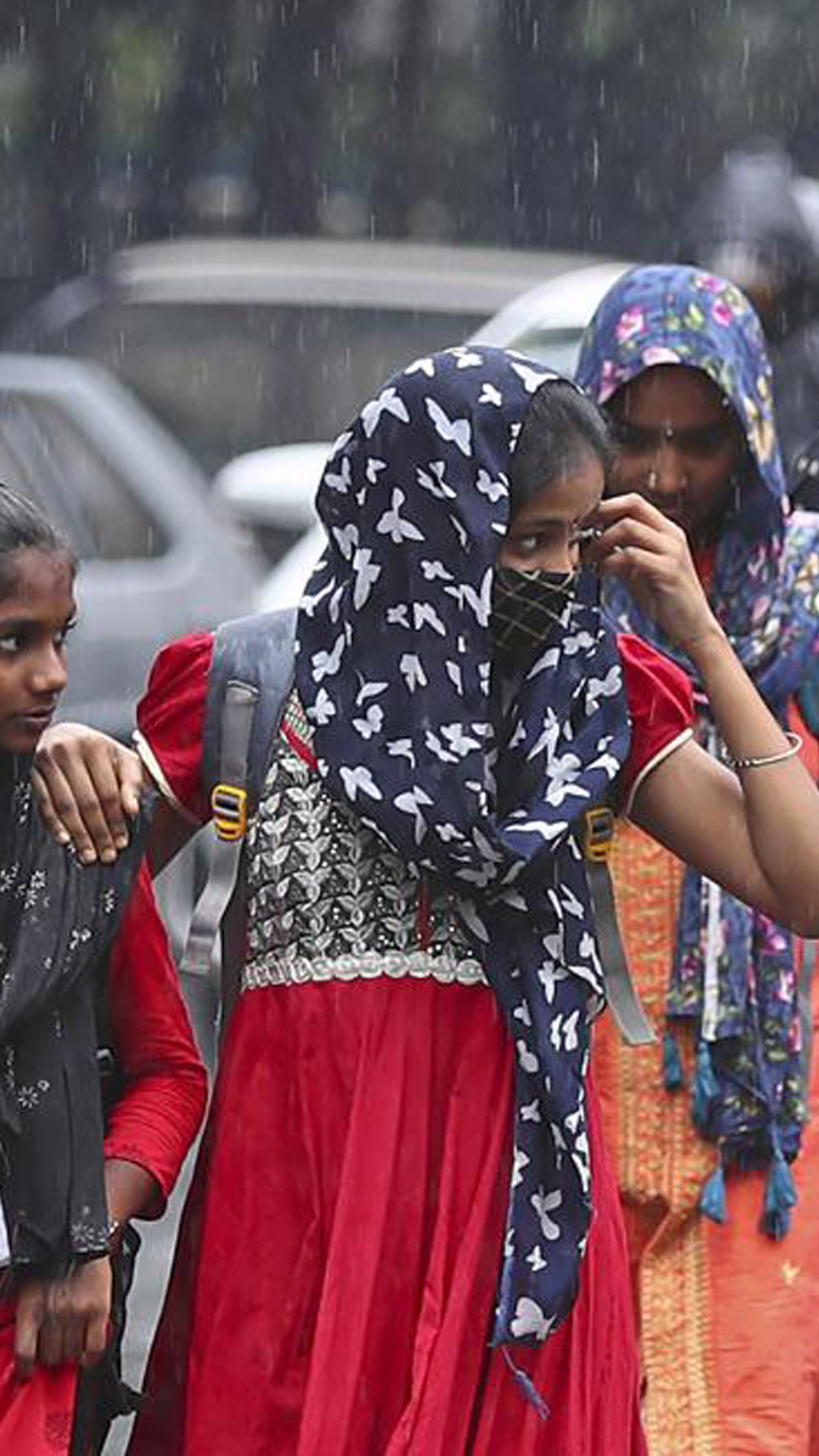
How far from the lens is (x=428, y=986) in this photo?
4027 millimetres

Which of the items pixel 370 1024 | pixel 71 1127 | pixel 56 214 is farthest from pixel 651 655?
pixel 56 214

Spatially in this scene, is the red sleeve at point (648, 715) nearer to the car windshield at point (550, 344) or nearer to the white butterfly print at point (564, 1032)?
the white butterfly print at point (564, 1032)

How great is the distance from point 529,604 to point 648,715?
0.24 m

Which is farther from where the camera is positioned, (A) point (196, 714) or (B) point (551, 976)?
(A) point (196, 714)

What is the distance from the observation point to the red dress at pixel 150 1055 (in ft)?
13.2

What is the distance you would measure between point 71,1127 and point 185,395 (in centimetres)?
1420

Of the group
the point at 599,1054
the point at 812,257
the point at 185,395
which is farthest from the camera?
the point at 185,395

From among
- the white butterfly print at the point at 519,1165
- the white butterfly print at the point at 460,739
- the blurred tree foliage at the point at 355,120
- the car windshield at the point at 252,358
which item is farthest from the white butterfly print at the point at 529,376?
the blurred tree foliage at the point at 355,120

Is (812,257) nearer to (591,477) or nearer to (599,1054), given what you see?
(599,1054)

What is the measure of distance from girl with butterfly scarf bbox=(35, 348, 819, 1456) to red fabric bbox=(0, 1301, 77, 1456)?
188mm

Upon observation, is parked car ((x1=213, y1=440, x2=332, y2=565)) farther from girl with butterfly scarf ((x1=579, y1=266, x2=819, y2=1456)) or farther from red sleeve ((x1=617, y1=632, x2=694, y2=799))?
red sleeve ((x1=617, y1=632, x2=694, y2=799))

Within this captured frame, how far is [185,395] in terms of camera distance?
17.9 m

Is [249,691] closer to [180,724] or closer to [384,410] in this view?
[180,724]

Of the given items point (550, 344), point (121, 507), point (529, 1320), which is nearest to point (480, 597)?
point (529, 1320)
